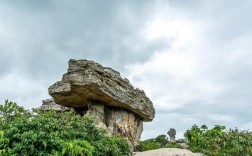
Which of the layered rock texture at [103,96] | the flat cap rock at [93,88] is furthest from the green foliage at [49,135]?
the layered rock texture at [103,96]

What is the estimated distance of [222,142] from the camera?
17109 millimetres

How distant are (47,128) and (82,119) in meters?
1.87

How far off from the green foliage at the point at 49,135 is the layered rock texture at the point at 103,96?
476 cm

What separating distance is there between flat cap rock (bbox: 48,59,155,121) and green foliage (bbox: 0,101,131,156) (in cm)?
463

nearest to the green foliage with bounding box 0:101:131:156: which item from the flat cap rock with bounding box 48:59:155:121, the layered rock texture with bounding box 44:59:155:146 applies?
the flat cap rock with bounding box 48:59:155:121

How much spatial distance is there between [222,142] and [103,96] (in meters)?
6.03

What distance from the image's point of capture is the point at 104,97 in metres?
19.1

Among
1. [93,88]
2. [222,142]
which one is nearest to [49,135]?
[93,88]

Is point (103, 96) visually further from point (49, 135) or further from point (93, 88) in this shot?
point (49, 135)

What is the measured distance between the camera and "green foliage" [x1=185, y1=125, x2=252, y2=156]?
15.8m

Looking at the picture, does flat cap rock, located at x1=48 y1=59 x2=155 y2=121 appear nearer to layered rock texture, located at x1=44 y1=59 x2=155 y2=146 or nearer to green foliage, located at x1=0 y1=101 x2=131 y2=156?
layered rock texture, located at x1=44 y1=59 x2=155 y2=146

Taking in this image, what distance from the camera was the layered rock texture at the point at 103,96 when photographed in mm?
18234

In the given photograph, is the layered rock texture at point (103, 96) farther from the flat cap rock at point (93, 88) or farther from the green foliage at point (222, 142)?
the green foliage at point (222, 142)

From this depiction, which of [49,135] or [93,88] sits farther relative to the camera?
[93,88]
